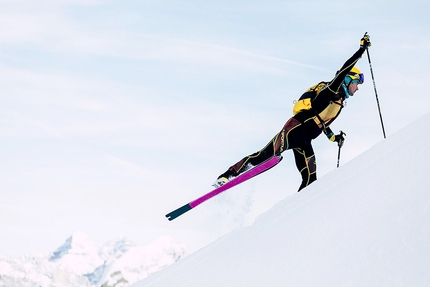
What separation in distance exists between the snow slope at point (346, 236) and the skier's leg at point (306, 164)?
3.21 meters

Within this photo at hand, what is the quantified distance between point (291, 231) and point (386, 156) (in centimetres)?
181

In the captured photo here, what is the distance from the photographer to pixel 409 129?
30.7ft

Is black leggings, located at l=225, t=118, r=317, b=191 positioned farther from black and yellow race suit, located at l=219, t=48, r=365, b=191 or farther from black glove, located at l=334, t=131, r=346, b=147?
black glove, located at l=334, t=131, r=346, b=147

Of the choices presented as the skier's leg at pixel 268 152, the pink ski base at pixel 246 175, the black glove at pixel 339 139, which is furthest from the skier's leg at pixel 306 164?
the pink ski base at pixel 246 175

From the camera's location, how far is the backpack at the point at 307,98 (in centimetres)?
1327

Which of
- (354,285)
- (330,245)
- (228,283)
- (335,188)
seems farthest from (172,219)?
(354,285)

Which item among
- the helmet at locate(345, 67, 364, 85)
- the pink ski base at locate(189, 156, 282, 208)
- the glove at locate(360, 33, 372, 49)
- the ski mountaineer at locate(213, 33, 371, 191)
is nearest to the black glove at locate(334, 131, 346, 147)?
the ski mountaineer at locate(213, 33, 371, 191)

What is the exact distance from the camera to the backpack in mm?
13266

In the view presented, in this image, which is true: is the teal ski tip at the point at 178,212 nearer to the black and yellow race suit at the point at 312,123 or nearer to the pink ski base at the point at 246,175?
the pink ski base at the point at 246,175

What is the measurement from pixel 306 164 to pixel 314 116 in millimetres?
999

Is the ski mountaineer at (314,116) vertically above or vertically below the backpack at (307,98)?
below

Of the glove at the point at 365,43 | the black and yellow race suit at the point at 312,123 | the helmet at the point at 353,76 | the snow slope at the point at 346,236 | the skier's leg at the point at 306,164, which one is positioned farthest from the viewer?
the skier's leg at the point at 306,164

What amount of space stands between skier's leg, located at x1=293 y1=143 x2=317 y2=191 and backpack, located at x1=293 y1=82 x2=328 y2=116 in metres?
0.77

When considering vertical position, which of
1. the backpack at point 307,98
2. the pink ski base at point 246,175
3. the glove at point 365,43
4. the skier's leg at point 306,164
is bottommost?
the skier's leg at point 306,164
